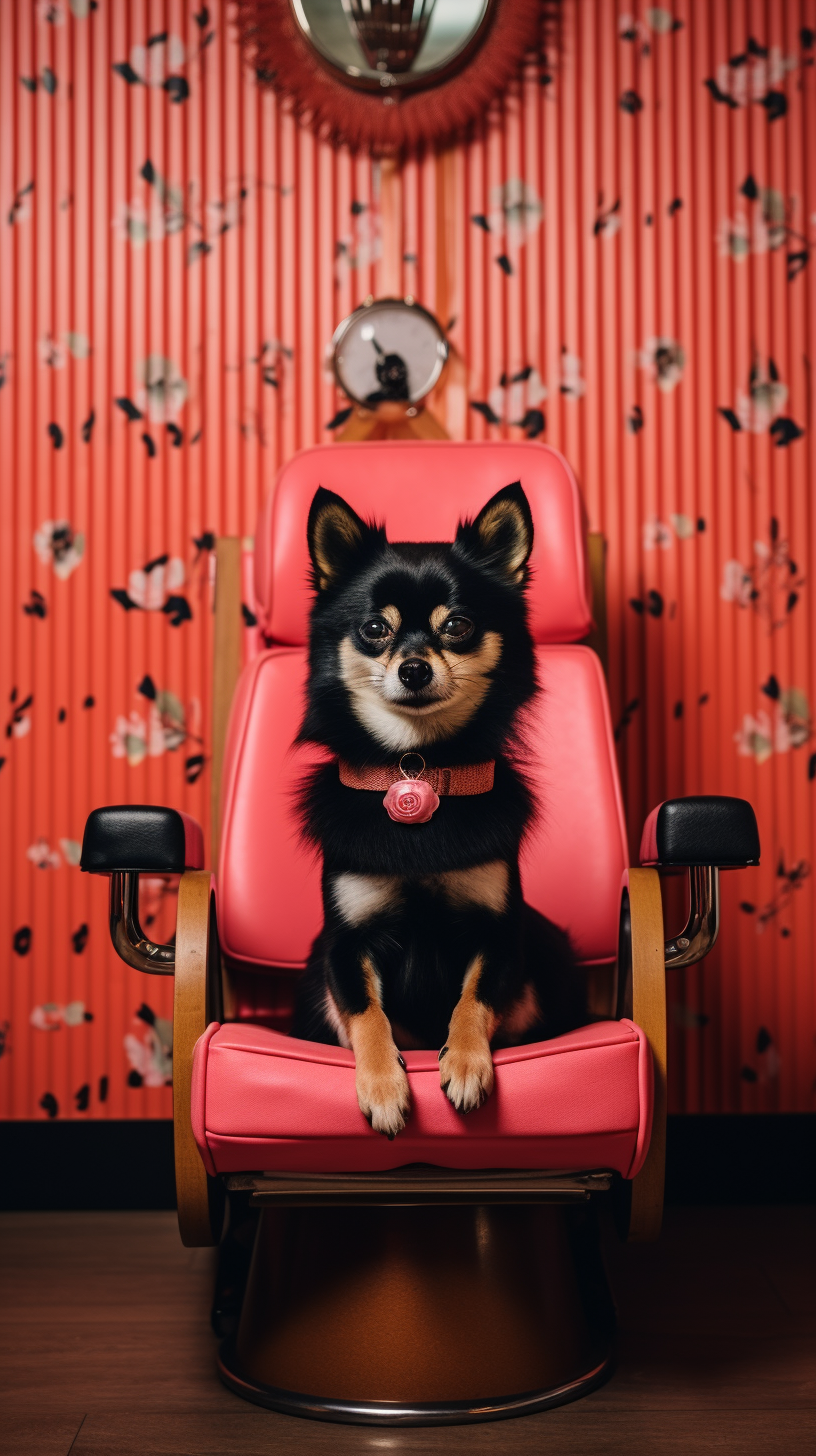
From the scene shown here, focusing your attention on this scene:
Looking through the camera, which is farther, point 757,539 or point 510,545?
point 757,539

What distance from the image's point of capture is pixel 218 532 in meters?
2.35

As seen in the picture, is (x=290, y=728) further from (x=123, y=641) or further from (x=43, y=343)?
(x=43, y=343)

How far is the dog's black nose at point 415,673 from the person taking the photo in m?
1.27

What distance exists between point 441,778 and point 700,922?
1.25 feet

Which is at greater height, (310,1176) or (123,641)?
(123,641)

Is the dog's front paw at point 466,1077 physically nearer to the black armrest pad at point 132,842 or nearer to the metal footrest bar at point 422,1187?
the metal footrest bar at point 422,1187

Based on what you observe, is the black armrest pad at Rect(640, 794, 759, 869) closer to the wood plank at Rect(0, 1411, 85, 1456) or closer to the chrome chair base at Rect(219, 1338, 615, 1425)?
the chrome chair base at Rect(219, 1338, 615, 1425)

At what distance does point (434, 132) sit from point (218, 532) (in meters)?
0.98

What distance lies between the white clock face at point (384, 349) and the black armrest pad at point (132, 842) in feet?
4.17

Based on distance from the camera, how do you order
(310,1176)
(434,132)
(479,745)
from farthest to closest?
(434,132) → (479,745) → (310,1176)

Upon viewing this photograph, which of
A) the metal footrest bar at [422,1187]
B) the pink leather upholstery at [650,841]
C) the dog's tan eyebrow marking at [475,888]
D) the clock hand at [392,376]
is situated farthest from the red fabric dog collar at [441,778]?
the clock hand at [392,376]

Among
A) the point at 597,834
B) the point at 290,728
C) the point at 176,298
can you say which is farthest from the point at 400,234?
the point at 597,834

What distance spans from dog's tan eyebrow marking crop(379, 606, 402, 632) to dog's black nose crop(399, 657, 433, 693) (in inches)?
2.5

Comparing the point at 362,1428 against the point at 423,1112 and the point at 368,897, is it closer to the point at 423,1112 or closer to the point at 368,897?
the point at 423,1112
